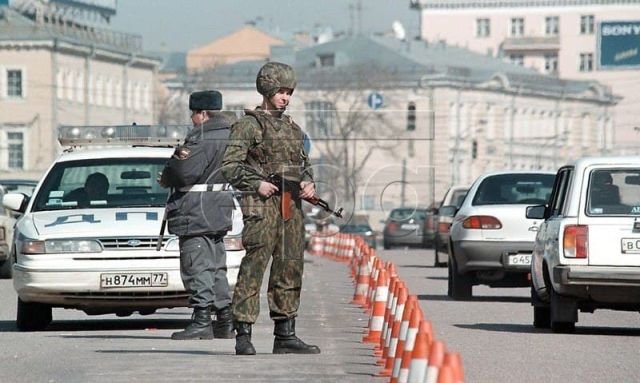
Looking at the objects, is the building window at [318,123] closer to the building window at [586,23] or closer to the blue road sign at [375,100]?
the blue road sign at [375,100]

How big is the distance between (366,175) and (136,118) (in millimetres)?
12865

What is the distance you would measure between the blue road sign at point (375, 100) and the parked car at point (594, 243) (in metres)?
99.0

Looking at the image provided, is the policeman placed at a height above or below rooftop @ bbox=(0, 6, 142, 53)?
below

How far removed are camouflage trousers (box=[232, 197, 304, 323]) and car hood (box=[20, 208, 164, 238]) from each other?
3.21 m

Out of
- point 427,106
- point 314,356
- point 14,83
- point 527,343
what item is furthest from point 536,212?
point 427,106

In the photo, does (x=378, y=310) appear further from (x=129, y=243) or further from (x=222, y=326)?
(x=129, y=243)

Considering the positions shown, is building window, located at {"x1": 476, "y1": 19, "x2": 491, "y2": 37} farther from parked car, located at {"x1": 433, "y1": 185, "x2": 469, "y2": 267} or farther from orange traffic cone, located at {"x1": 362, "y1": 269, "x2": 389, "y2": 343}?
orange traffic cone, located at {"x1": 362, "y1": 269, "x2": 389, "y2": 343}

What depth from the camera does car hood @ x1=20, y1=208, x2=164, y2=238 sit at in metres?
17.2

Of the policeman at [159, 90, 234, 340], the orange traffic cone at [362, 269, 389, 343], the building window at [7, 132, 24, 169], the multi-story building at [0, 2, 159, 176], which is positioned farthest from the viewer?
the building window at [7, 132, 24, 169]

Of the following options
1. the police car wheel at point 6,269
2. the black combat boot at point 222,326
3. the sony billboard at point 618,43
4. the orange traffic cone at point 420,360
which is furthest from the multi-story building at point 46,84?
the orange traffic cone at point 420,360

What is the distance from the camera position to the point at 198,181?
16016 millimetres

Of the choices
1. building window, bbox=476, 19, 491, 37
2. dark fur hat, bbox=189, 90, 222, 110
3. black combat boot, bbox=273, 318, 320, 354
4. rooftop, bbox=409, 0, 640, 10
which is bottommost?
black combat boot, bbox=273, 318, 320, 354

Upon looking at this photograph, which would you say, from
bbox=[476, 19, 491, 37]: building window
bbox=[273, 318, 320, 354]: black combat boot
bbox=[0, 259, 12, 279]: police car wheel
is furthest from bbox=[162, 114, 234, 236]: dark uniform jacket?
bbox=[476, 19, 491, 37]: building window

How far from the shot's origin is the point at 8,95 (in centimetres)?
11188
